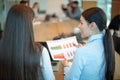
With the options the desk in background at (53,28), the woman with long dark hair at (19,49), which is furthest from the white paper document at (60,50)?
the desk in background at (53,28)

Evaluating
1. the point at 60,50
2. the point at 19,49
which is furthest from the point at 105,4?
the point at 19,49

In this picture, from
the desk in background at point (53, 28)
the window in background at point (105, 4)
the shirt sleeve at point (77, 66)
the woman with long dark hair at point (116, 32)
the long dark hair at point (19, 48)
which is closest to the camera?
the long dark hair at point (19, 48)

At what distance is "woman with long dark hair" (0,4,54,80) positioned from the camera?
1.45m

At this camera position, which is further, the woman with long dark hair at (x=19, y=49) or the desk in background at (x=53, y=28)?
the desk in background at (x=53, y=28)

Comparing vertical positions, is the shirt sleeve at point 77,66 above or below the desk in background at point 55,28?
above

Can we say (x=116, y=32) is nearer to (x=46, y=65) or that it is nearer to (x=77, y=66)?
(x=77, y=66)

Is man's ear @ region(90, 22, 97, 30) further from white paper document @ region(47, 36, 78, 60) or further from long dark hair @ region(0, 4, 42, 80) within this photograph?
white paper document @ region(47, 36, 78, 60)

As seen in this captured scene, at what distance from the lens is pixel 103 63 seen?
5.38 feet

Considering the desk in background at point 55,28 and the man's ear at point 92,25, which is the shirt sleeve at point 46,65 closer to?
the man's ear at point 92,25

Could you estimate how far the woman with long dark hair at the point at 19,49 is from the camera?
145cm

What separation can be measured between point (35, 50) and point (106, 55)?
1.60ft

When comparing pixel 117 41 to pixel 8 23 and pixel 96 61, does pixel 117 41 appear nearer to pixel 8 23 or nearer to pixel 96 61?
pixel 96 61

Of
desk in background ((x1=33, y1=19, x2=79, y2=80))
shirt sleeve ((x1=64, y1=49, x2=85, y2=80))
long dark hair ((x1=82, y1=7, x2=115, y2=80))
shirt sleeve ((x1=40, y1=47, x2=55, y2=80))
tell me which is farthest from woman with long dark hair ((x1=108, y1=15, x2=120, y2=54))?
desk in background ((x1=33, y1=19, x2=79, y2=80))

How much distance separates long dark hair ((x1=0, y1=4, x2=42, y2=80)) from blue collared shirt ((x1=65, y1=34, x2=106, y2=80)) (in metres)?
0.26
